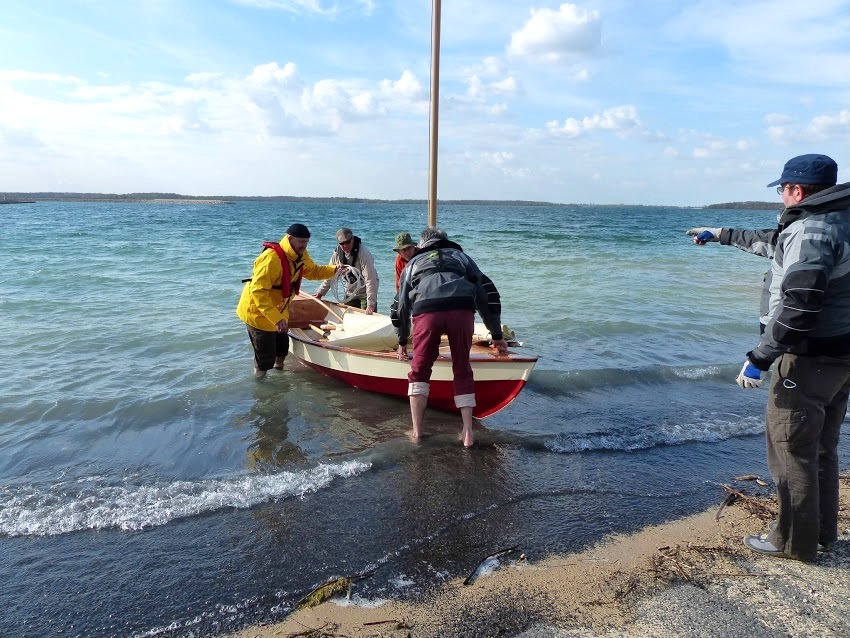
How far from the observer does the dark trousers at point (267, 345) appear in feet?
23.5

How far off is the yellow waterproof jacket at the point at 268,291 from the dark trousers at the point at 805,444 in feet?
16.2

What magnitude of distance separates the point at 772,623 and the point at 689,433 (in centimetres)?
320

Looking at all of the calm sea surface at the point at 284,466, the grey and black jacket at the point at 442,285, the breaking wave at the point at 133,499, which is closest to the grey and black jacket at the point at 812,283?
the calm sea surface at the point at 284,466

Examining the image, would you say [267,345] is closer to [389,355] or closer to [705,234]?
[389,355]

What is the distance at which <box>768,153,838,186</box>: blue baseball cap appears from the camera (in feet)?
10.4

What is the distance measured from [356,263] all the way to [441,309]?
143 inches

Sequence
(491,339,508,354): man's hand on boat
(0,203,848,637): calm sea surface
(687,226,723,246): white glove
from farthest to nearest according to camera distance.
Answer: (491,339,508,354): man's hand on boat
(687,226,723,246): white glove
(0,203,848,637): calm sea surface

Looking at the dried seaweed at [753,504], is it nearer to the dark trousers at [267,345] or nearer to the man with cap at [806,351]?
the man with cap at [806,351]

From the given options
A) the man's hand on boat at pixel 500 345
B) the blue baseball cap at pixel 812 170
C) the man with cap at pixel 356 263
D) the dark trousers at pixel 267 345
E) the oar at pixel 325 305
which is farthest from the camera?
the oar at pixel 325 305

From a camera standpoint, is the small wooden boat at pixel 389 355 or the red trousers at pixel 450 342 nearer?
the red trousers at pixel 450 342

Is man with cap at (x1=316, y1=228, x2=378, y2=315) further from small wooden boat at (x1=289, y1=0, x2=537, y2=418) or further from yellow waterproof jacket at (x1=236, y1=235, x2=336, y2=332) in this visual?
yellow waterproof jacket at (x1=236, y1=235, x2=336, y2=332)

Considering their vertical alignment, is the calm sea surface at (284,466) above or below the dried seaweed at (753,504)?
below

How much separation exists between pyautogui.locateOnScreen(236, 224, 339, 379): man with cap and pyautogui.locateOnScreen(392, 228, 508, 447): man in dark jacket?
179 centimetres

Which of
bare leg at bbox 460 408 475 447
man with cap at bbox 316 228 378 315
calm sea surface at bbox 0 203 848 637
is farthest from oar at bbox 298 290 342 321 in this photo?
bare leg at bbox 460 408 475 447
